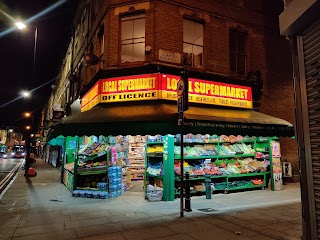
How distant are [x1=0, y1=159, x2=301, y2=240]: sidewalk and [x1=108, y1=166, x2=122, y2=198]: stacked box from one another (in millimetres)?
369

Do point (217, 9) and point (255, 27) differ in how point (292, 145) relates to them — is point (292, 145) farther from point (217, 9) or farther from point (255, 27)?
point (217, 9)

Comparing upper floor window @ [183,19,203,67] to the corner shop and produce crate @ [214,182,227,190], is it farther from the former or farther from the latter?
produce crate @ [214,182,227,190]

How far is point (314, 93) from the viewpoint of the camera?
384cm

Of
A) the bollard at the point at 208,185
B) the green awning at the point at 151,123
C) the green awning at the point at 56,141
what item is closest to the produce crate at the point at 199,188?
the bollard at the point at 208,185

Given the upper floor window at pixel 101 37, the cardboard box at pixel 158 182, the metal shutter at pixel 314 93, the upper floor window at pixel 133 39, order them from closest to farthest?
the metal shutter at pixel 314 93, the cardboard box at pixel 158 182, the upper floor window at pixel 133 39, the upper floor window at pixel 101 37

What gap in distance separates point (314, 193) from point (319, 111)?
1257 mm

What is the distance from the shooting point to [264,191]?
421 inches

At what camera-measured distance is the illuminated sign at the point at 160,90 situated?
9.63m

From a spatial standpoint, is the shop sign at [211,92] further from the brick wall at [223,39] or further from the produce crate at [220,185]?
the produce crate at [220,185]

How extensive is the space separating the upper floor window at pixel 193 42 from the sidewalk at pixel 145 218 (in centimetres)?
601

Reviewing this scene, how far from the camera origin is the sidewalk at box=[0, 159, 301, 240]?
5.55m

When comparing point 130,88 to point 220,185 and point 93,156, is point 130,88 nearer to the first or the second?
point 93,156

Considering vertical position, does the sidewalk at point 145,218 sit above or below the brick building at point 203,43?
below

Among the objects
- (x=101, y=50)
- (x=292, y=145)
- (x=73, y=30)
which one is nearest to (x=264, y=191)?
(x=292, y=145)
